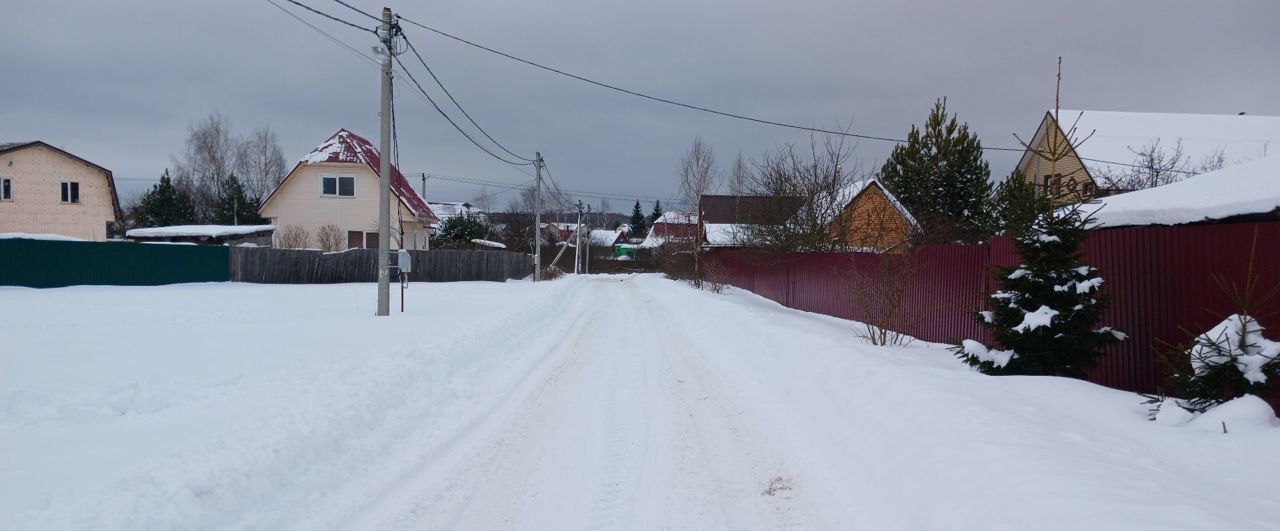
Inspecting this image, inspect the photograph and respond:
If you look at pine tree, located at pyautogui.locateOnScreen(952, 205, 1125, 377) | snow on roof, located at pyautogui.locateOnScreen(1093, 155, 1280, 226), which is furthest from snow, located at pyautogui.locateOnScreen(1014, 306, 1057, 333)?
snow on roof, located at pyautogui.locateOnScreen(1093, 155, 1280, 226)

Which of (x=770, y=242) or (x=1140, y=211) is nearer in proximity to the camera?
(x=1140, y=211)

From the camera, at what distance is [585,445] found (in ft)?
20.0

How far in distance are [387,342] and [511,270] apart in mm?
30308

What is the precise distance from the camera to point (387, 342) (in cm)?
1083

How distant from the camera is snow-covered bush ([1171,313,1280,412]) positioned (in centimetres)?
518

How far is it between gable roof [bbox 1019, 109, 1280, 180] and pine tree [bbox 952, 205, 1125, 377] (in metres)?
27.4

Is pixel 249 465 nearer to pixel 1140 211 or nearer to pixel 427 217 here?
pixel 1140 211

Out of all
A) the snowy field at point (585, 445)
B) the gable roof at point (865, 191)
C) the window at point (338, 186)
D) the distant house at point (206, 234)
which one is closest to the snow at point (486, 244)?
the window at point (338, 186)

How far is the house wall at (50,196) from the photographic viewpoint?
33219mm

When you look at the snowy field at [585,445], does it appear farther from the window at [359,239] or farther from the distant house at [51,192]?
the distant house at [51,192]

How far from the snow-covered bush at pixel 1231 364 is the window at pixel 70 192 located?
143 ft

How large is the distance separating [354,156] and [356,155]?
12cm

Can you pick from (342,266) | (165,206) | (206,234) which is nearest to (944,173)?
(342,266)

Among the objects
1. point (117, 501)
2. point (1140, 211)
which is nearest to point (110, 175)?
point (117, 501)
